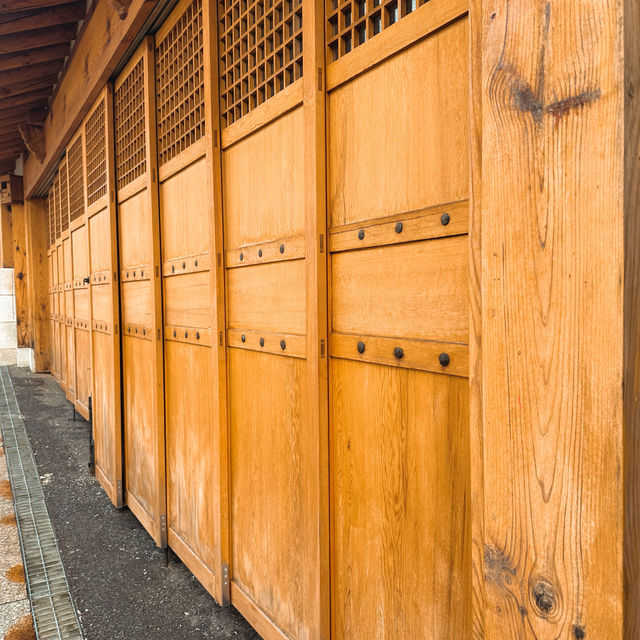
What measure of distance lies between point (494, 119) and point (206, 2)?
212cm

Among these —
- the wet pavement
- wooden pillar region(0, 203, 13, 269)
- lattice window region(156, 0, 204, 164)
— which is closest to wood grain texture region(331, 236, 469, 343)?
lattice window region(156, 0, 204, 164)

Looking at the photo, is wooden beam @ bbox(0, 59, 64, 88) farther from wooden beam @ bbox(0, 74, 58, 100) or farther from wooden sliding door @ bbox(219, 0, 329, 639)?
wooden sliding door @ bbox(219, 0, 329, 639)

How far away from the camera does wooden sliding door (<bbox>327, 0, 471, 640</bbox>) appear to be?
4.46 ft

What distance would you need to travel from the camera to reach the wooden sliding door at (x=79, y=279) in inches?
224

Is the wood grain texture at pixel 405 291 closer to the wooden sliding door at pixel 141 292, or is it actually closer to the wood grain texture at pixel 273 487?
the wood grain texture at pixel 273 487

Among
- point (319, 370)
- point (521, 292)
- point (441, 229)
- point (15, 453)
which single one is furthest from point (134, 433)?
point (521, 292)

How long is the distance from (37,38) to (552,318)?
548 cm

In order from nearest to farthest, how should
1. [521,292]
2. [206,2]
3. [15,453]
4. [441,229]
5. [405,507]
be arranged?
[521,292]
[441,229]
[405,507]
[206,2]
[15,453]

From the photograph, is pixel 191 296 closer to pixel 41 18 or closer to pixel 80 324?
pixel 41 18

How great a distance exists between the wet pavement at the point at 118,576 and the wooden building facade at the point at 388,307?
125 millimetres

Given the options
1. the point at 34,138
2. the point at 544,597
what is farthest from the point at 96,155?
the point at 544,597

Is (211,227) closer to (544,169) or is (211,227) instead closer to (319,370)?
(319,370)

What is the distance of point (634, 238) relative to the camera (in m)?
0.82

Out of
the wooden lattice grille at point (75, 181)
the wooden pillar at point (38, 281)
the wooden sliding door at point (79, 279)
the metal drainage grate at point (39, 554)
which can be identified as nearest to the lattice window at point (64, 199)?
the wooden lattice grille at point (75, 181)
